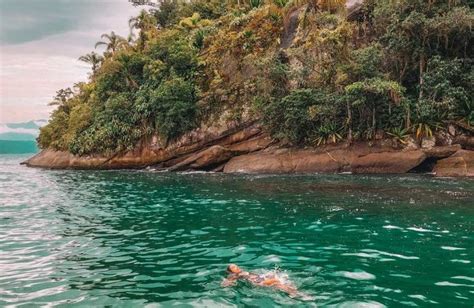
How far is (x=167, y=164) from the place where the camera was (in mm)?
34938

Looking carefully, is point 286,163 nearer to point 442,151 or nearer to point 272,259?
point 442,151

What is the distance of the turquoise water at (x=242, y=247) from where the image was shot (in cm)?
651

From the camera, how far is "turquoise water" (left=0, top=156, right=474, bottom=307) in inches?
256

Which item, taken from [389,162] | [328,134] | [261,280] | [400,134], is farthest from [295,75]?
[261,280]

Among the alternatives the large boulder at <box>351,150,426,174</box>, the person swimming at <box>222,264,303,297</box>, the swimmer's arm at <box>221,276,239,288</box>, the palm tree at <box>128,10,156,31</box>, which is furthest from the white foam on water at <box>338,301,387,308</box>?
the palm tree at <box>128,10,156,31</box>

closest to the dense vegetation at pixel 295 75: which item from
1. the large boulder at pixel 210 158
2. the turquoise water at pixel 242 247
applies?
the large boulder at pixel 210 158

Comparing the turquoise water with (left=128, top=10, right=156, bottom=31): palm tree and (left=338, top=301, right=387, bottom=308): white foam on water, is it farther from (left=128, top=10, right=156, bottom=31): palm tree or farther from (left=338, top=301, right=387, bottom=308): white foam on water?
(left=128, top=10, right=156, bottom=31): palm tree

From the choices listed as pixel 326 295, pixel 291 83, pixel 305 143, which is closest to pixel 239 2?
pixel 291 83

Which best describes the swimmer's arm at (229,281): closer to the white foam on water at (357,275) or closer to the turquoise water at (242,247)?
the turquoise water at (242,247)

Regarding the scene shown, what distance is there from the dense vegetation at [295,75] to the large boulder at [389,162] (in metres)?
1.72

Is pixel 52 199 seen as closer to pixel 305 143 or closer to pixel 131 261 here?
pixel 131 261

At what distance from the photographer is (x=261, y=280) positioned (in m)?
6.86

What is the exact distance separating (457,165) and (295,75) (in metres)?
12.2

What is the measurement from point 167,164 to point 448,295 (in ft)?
99.0
